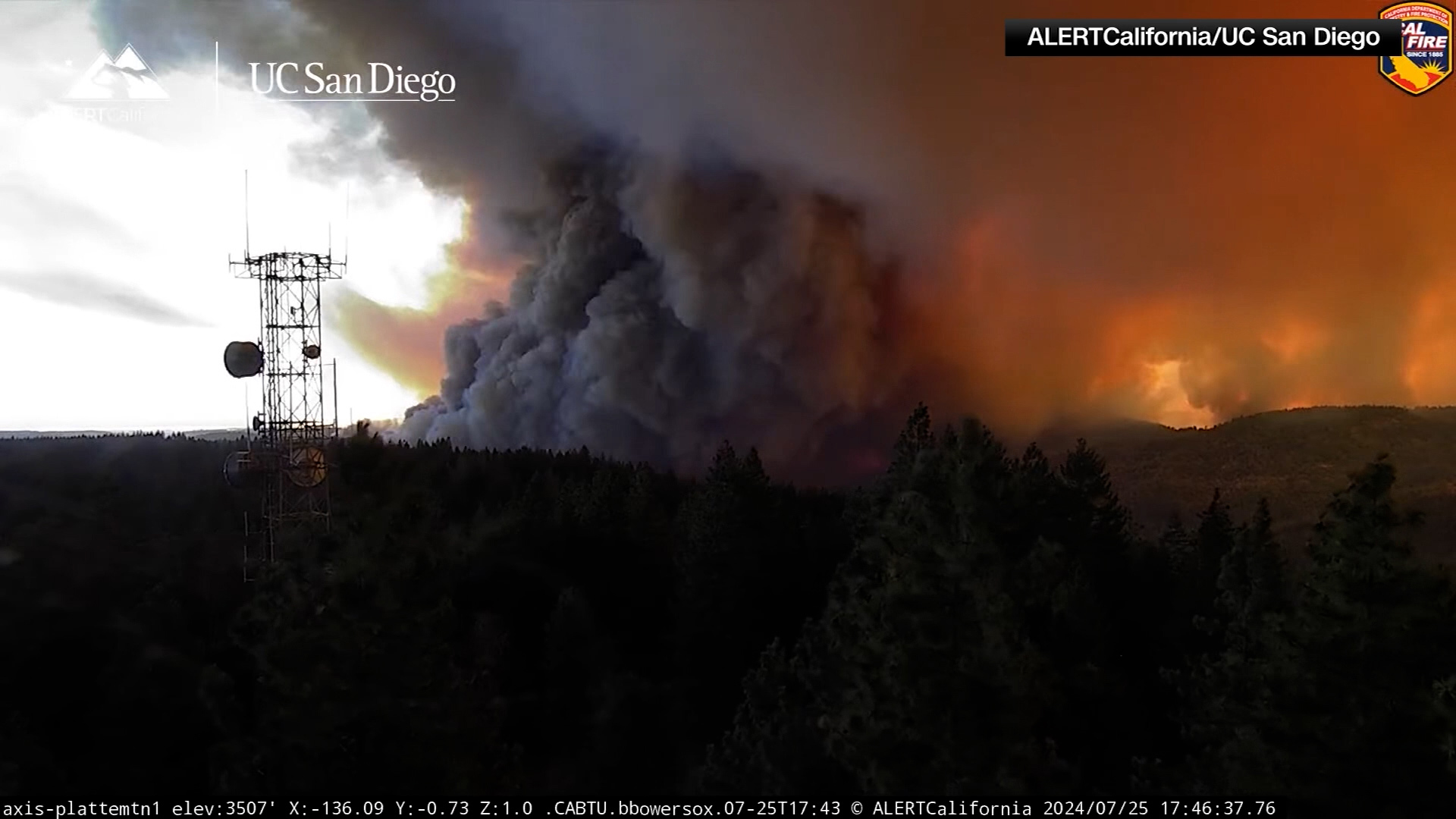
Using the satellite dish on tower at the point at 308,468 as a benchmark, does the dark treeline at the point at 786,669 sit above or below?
below

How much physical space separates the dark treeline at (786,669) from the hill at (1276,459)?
74.9m

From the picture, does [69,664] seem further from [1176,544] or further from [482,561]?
[1176,544]

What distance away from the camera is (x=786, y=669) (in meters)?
18.8

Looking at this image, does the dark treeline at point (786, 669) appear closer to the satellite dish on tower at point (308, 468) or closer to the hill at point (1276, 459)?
the satellite dish on tower at point (308, 468)

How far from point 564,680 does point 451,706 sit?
38.6 ft

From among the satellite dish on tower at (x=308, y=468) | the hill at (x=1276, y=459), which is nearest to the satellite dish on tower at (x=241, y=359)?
the satellite dish on tower at (x=308, y=468)

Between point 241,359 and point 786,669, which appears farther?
point 241,359

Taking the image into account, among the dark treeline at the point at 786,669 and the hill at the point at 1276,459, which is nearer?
the dark treeline at the point at 786,669

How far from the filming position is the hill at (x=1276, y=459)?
9588 centimetres

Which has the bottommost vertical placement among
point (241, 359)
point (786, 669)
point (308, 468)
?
point (786, 669)

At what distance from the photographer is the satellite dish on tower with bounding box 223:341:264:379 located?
29.5m

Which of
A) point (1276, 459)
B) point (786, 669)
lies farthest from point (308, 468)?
point (1276, 459)

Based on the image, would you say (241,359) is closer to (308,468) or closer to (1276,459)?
(308,468)

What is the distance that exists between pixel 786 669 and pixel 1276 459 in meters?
105
